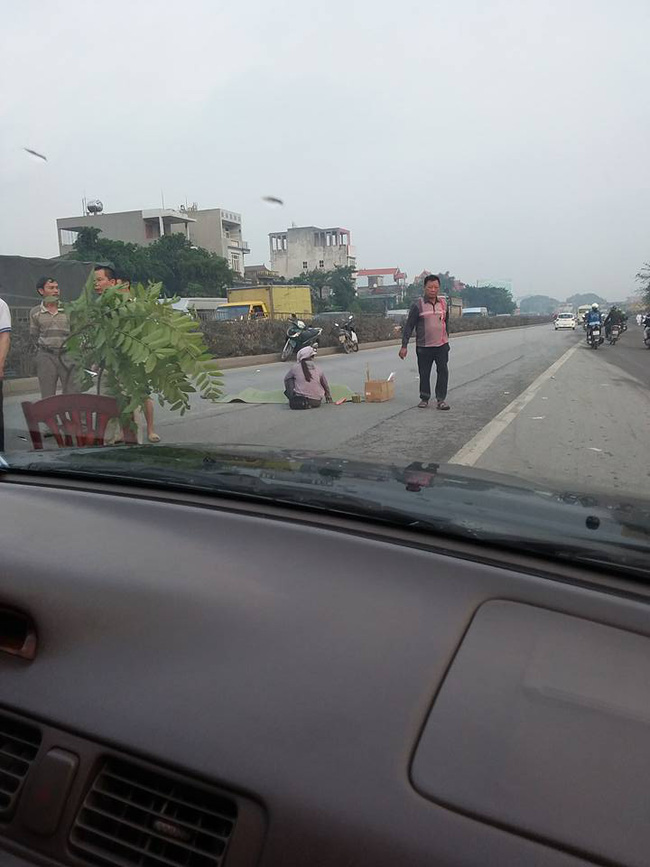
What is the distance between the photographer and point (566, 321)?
49.6 m

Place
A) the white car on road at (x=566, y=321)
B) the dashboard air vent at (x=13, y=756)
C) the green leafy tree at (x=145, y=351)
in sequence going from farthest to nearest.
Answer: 1. the white car on road at (x=566, y=321)
2. the green leafy tree at (x=145, y=351)
3. the dashboard air vent at (x=13, y=756)

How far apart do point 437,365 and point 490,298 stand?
2784cm

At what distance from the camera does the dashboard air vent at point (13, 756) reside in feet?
4.71

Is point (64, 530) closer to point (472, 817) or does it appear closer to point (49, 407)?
point (472, 817)

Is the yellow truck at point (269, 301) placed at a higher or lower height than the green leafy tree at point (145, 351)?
higher

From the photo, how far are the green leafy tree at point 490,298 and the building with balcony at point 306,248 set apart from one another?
1571 centimetres

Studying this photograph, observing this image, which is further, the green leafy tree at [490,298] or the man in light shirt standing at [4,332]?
the green leafy tree at [490,298]

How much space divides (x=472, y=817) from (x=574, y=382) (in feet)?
42.1

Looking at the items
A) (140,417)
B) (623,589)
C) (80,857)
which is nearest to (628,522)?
(623,589)

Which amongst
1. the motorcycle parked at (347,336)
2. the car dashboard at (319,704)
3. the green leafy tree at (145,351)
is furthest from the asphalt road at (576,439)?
the motorcycle parked at (347,336)

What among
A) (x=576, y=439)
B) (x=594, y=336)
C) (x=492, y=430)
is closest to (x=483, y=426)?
(x=492, y=430)

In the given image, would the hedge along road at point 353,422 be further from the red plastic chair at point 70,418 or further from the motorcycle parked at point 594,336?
→ the motorcycle parked at point 594,336

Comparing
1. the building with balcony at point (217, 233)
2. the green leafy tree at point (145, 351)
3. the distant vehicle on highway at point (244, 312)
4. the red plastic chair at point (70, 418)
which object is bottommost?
the red plastic chair at point (70, 418)

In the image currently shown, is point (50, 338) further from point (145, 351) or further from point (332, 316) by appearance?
point (332, 316)
